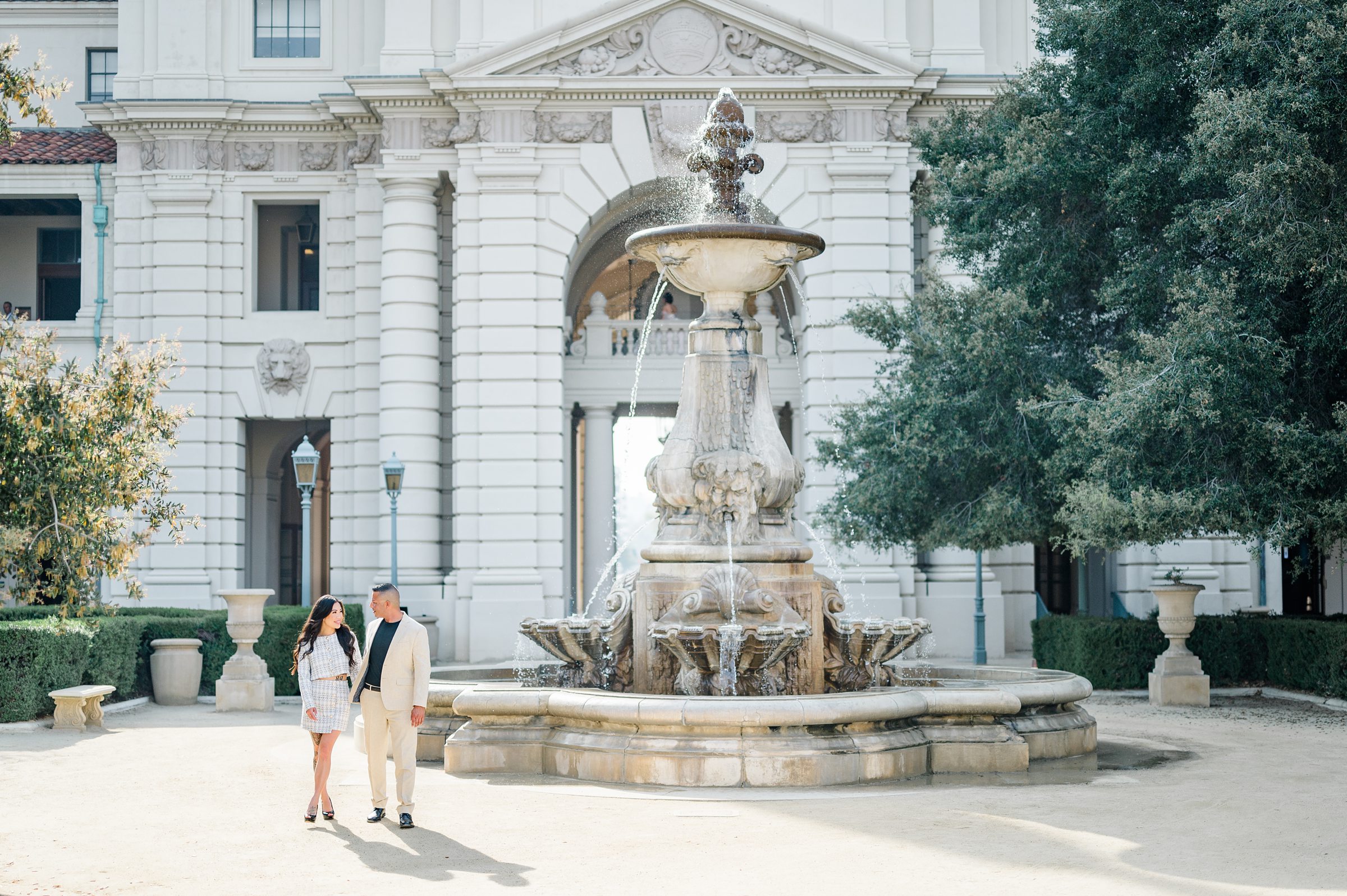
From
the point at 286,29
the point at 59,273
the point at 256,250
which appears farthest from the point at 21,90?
the point at 59,273

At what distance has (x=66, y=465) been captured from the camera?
1510 cm

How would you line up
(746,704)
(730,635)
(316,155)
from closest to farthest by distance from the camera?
(746,704) < (730,635) < (316,155)

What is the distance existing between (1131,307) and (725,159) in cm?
833

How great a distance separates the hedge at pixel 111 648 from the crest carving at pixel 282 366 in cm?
667

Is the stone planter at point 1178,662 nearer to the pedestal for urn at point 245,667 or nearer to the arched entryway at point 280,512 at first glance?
the pedestal for urn at point 245,667

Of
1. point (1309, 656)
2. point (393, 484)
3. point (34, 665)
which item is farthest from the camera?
point (393, 484)

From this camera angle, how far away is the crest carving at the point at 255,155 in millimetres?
31219

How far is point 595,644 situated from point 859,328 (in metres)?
11.4

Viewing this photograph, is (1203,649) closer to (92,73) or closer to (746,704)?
(746,704)

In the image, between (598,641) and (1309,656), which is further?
(1309,656)

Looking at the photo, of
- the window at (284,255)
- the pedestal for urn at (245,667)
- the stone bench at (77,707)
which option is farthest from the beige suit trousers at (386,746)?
the window at (284,255)

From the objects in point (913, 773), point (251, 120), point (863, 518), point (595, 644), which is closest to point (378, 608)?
point (595, 644)

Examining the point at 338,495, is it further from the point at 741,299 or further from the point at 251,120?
the point at 741,299

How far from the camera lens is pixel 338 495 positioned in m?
31.1
